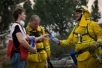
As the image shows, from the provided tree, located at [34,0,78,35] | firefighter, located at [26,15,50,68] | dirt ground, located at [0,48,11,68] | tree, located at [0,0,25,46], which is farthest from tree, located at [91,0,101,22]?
firefighter, located at [26,15,50,68]

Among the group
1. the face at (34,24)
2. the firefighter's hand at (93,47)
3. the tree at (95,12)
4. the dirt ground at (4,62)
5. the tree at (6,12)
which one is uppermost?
the face at (34,24)

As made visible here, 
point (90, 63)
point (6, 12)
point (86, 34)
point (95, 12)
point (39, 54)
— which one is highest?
point (86, 34)

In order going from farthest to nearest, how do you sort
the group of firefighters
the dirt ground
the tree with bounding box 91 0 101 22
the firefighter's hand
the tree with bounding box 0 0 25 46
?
1. the tree with bounding box 91 0 101 22
2. the tree with bounding box 0 0 25 46
3. the dirt ground
4. the firefighter's hand
5. the group of firefighters

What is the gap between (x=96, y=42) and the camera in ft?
22.2

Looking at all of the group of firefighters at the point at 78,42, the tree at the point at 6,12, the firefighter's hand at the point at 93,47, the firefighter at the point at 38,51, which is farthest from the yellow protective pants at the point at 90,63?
the tree at the point at 6,12

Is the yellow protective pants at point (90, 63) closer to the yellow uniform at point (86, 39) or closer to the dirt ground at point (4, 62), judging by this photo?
the yellow uniform at point (86, 39)

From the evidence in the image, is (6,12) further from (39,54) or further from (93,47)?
(93,47)

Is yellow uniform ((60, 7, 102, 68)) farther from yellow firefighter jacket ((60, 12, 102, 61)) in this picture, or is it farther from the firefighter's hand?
the firefighter's hand

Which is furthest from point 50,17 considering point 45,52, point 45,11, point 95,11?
point 45,52

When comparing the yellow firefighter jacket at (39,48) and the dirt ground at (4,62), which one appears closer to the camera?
the yellow firefighter jacket at (39,48)

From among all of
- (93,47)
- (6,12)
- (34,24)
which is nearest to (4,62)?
(6,12)

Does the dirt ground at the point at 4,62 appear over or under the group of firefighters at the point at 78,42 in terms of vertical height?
under

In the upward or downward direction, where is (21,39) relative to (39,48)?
upward

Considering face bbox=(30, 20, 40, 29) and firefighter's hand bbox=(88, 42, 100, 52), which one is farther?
face bbox=(30, 20, 40, 29)
